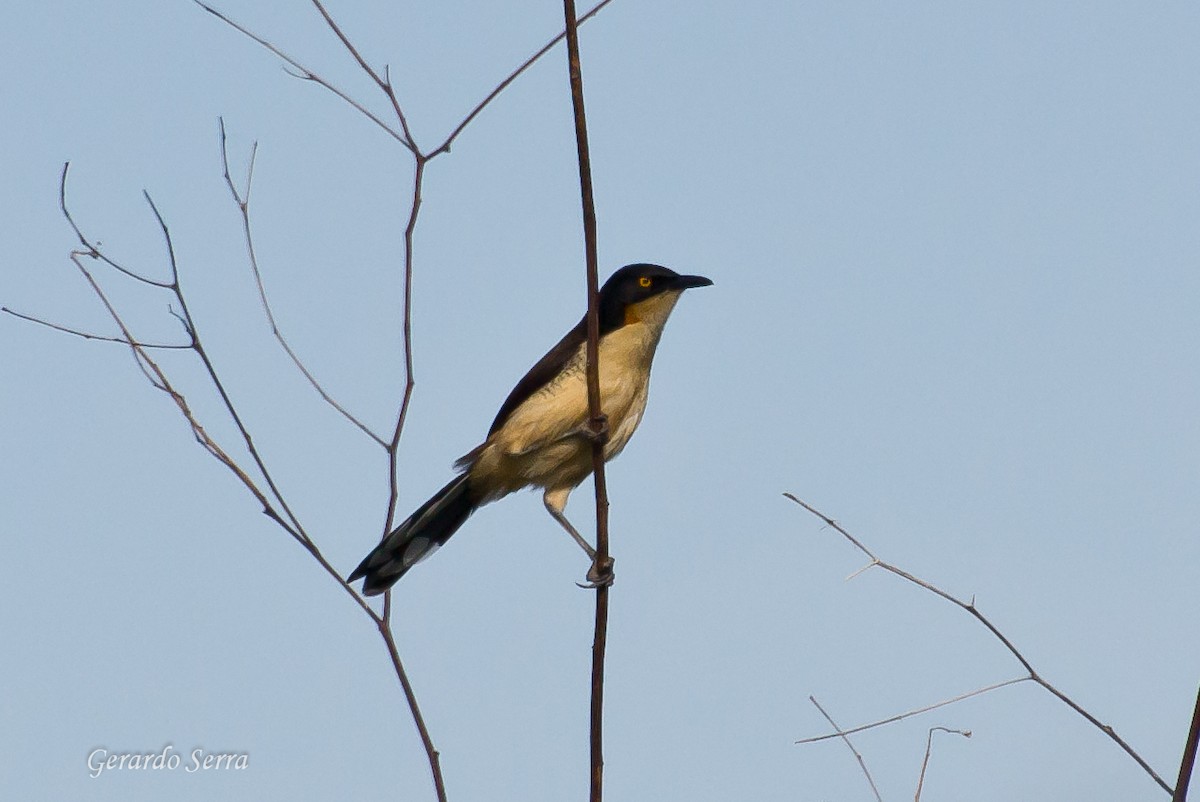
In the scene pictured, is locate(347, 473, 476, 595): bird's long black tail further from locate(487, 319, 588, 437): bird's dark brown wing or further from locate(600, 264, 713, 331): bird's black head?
locate(600, 264, 713, 331): bird's black head

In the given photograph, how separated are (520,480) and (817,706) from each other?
2672 millimetres

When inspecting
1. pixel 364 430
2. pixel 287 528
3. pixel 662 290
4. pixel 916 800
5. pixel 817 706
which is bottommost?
pixel 916 800

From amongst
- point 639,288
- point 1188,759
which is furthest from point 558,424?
point 1188,759

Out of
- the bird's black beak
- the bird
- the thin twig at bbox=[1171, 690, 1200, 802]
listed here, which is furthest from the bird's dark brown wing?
the thin twig at bbox=[1171, 690, 1200, 802]

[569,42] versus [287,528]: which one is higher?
[569,42]

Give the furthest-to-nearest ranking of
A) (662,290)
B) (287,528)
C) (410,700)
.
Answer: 1. (662,290)
2. (287,528)
3. (410,700)

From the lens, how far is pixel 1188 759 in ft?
8.90

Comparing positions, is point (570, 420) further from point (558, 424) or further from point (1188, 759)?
point (1188, 759)

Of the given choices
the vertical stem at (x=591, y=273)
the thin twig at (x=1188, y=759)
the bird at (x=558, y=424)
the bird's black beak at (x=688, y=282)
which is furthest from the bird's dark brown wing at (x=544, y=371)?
the thin twig at (x=1188, y=759)

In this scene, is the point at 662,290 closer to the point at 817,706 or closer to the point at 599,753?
the point at 817,706

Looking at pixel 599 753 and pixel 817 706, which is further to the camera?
pixel 817 706

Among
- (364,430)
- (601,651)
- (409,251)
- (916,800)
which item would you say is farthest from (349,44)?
(916,800)

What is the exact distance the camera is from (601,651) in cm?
401

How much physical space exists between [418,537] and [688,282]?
1.92 meters
